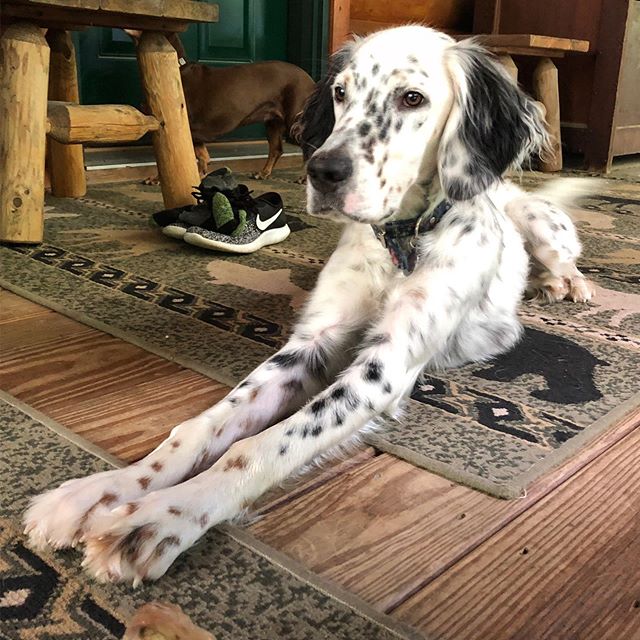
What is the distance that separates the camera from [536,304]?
2.28 meters

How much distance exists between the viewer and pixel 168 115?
3.08m

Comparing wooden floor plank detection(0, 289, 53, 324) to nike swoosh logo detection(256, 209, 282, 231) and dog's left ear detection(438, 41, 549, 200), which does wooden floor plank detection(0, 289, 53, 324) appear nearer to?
nike swoosh logo detection(256, 209, 282, 231)

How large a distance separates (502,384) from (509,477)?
0.45 m

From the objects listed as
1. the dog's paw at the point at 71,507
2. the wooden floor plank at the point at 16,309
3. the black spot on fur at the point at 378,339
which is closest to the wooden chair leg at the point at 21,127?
the wooden floor plank at the point at 16,309

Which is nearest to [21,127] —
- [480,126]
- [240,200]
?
[240,200]

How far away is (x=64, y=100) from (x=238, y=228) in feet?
4.74

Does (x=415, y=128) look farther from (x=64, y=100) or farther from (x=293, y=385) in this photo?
(x=64, y=100)

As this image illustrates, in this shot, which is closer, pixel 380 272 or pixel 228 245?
pixel 380 272

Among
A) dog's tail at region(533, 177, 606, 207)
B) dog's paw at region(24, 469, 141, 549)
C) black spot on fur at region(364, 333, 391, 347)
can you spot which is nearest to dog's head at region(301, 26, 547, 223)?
black spot on fur at region(364, 333, 391, 347)

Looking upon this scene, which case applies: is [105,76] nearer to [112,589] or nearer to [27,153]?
[27,153]

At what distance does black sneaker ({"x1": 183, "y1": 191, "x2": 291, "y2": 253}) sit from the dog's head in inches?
41.0

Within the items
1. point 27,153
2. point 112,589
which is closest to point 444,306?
point 112,589

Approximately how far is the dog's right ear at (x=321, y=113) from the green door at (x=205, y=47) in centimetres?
283

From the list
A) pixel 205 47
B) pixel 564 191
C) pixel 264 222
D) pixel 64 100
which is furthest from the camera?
pixel 205 47
